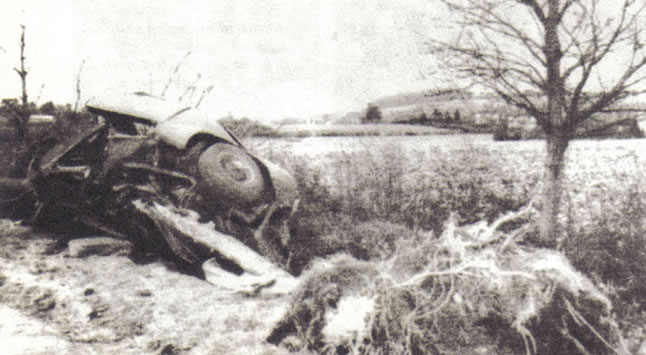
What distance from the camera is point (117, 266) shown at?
718cm

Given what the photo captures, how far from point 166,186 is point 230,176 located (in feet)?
2.55

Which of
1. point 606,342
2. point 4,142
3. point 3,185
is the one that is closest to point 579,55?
point 606,342

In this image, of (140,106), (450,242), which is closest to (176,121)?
(140,106)

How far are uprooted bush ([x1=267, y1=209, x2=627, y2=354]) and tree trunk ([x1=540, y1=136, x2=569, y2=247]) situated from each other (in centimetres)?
237

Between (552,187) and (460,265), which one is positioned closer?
(460,265)

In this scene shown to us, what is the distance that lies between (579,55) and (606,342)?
10.3ft

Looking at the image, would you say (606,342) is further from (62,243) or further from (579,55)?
(62,243)

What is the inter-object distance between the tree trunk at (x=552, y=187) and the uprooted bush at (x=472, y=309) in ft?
7.77

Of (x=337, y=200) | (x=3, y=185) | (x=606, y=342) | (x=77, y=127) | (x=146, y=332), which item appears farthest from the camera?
(x=77, y=127)

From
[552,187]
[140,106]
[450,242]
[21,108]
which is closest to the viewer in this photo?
[450,242]

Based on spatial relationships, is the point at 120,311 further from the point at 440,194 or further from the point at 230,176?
the point at 440,194

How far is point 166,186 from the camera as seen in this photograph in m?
7.60

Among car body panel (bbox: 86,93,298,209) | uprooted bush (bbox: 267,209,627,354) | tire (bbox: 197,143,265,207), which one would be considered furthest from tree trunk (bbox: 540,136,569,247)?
tire (bbox: 197,143,265,207)

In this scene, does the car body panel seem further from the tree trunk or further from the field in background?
the tree trunk
